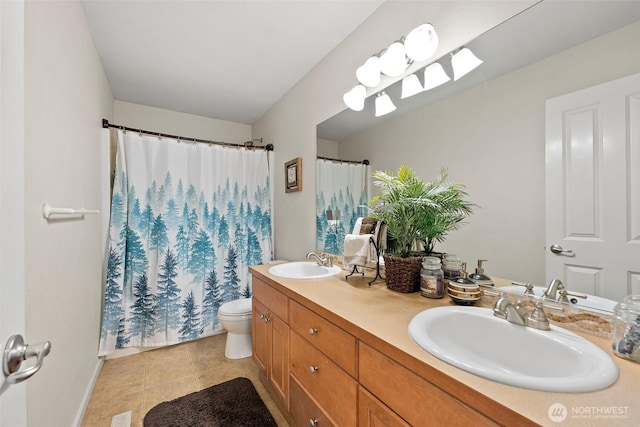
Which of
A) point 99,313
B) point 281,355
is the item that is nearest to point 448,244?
point 281,355

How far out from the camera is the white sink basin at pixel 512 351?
56cm

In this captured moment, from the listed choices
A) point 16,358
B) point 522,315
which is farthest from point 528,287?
point 16,358

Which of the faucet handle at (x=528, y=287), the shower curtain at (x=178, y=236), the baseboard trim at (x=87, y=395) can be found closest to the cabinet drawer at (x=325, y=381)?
the faucet handle at (x=528, y=287)

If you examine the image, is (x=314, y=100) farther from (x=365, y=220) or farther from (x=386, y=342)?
(x=386, y=342)

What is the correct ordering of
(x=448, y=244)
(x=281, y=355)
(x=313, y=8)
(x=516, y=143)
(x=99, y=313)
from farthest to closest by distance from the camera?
1. (x=99, y=313)
2. (x=313, y=8)
3. (x=281, y=355)
4. (x=448, y=244)
5. (x=516, y=143)

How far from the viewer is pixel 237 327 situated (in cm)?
212

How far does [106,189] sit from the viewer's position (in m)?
2.14

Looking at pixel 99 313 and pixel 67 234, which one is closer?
pixel 67 234

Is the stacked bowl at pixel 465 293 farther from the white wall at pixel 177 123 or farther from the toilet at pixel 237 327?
the white wall at pixel 177 123

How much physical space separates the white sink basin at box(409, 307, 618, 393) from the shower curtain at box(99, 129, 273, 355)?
7.14 ft

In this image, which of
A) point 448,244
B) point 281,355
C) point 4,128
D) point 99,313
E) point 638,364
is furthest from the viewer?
point 99,313

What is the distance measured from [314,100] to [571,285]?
1.94 m

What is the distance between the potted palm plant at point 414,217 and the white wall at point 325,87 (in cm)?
65

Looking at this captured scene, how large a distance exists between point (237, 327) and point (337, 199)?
130 centimetres
